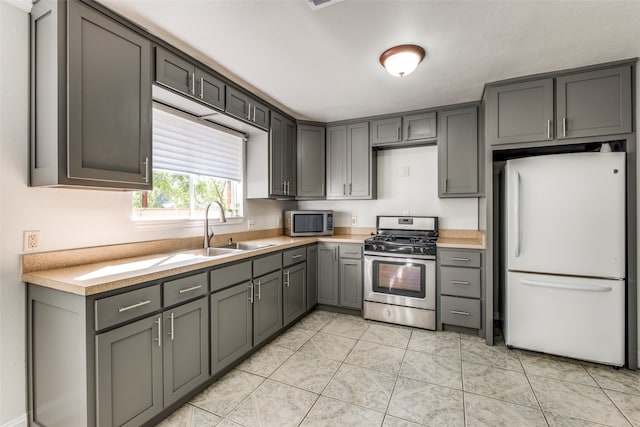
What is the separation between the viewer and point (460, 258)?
2936mm

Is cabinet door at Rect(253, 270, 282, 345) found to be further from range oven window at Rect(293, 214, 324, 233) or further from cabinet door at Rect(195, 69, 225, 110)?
cabinet door at Rect(195, 69, 225, 110)

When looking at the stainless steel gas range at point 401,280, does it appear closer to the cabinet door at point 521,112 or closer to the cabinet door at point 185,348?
the cabinet door at point 521,112

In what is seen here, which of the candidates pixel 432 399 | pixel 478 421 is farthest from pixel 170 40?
pixel 478 421

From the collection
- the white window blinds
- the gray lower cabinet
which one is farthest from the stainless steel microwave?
the gray lower cabinet

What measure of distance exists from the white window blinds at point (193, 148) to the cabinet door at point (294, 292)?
3.99 feet

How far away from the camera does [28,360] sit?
1.62 meters

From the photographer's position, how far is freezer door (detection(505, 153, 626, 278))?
7.41 ft

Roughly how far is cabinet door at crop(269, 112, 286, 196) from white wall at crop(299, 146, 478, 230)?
1088 millimetres

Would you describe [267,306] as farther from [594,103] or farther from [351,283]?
[594,103]

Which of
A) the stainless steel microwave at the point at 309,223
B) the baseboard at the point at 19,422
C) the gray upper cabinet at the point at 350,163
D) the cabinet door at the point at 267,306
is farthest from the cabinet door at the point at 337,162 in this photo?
the baseboard at the point at 19,422

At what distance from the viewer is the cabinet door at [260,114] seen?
9.49 feet

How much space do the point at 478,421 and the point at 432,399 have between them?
285 millimetres

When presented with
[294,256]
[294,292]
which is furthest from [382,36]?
[294,292]

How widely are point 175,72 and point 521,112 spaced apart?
113 inches
